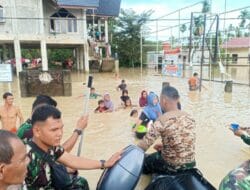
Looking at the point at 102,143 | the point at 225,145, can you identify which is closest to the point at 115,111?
the point at 102,143

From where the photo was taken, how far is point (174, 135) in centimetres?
342

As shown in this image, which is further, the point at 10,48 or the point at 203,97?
the point at 10,48

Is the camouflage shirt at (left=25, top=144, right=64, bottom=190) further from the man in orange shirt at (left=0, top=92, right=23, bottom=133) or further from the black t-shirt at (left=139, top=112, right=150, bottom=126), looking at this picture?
the black t-shirt at (left=139, top=112, right=150, bottom=126)

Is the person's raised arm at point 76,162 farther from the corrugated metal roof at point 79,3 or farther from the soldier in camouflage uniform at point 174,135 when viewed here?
the corrugated metal roof at point 79,3

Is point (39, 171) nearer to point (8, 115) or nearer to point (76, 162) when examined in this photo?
point (76, 162)

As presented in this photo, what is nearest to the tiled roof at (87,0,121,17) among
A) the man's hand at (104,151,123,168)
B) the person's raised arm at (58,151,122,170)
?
the man's hand at (104,151,123,168)

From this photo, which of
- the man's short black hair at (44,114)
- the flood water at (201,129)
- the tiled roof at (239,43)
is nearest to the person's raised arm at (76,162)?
the man's short black hair at (44,114)

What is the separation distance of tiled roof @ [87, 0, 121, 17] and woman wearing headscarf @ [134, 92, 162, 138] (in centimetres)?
2172

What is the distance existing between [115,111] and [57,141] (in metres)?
7.49

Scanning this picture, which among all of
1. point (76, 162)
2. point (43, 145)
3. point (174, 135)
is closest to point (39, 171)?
point (43, 145)

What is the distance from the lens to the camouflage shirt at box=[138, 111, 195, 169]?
342 cm

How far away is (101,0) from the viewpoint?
90.3 feet

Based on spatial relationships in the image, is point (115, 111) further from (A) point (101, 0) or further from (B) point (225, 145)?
(A) point (101, 0)

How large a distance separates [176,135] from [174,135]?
0.08ft
